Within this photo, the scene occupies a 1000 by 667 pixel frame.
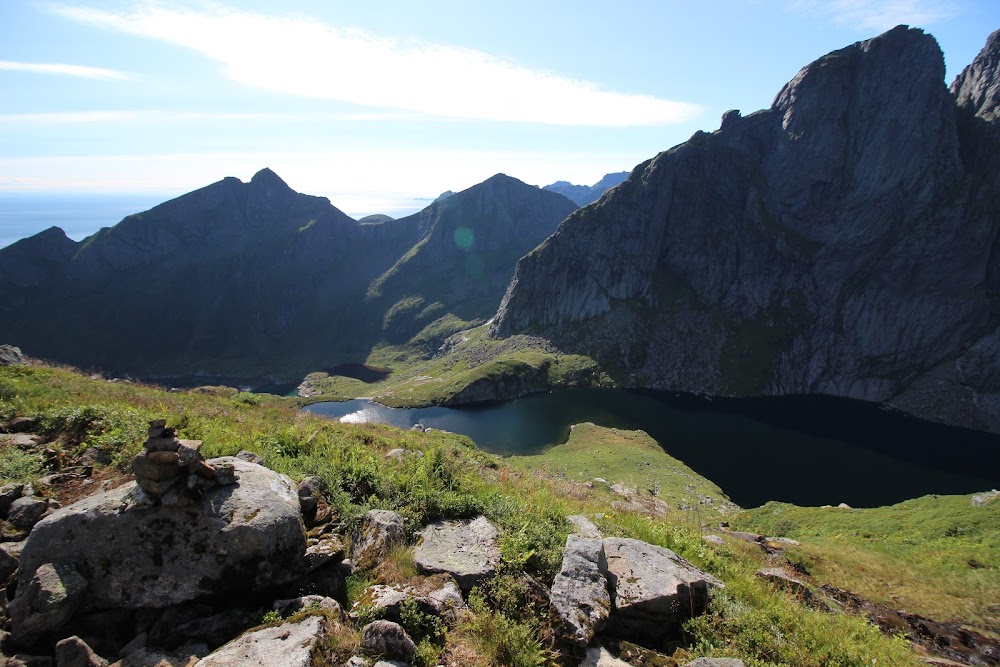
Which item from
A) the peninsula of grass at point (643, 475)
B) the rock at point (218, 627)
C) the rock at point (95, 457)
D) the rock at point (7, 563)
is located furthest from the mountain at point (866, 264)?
the rock at point (7, 563)

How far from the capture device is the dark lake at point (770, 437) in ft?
280

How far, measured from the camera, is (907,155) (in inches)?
6550

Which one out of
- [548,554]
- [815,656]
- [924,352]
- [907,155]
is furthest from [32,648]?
[907,155]

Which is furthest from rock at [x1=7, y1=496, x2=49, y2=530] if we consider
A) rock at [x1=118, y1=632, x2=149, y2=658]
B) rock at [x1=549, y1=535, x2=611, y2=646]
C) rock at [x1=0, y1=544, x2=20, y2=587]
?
rock at [x1=549, y1=535, x2=611, y2=646]

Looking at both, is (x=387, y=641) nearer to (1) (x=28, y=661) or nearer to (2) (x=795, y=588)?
(1) (x=28, y=661)

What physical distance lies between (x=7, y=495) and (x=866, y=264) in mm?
227357

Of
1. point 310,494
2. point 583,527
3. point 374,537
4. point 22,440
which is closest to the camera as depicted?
point 374,537

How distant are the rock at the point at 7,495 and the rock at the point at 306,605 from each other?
6.78 metres

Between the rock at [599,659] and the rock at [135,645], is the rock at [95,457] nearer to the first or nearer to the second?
the rock at [135,645]

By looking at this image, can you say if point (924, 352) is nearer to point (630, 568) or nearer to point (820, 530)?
point (820, 530)

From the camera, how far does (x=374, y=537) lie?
998cm

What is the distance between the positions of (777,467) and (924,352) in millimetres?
115984

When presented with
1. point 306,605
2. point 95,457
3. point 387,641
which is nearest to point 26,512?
point 95,457

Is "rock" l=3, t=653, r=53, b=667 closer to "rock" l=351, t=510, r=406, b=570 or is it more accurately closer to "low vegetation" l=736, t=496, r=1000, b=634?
"rock" l=351, t=510, r=406, b=570
